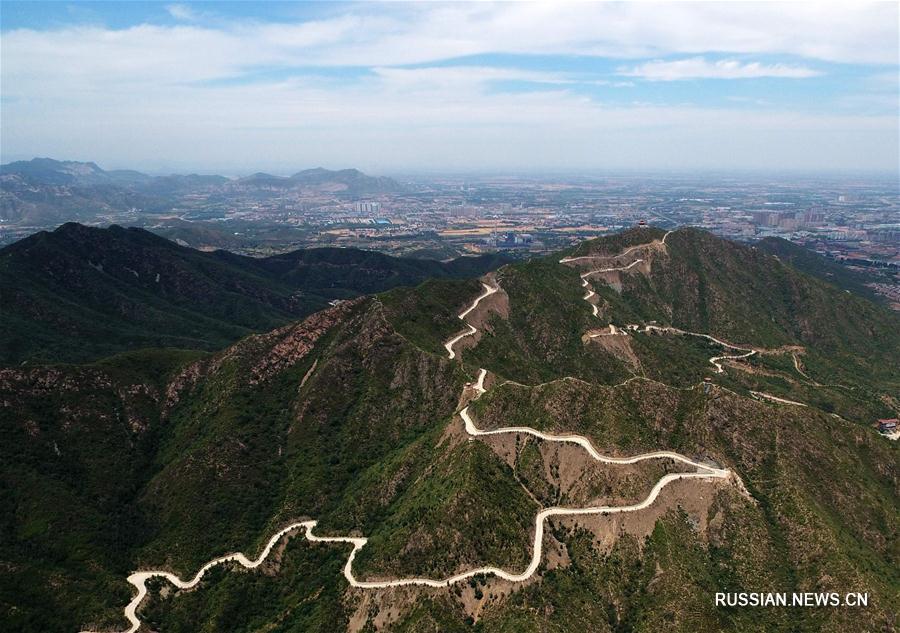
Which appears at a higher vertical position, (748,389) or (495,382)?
(495,382)

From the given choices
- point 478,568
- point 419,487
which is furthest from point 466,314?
point 478,568

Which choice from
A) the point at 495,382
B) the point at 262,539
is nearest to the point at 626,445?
the point at 495,382

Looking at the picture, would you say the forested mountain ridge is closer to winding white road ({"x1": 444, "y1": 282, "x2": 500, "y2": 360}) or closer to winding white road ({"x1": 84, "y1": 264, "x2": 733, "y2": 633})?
winding white road ({"x1": 84, "y1": 264, "x2": 733, "y2": 633})

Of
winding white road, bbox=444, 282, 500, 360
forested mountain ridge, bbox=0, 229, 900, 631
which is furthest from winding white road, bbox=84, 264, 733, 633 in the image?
winding white road, bbox=444, 282, 500, 360

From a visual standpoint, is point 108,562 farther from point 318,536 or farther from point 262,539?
point 318,536

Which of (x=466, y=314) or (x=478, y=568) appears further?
(x=466, y=314)

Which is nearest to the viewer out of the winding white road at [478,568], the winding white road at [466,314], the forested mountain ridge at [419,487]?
the forested mountain ridge at [419,487]

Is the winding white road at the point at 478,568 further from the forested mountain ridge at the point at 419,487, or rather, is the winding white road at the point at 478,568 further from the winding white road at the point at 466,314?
the winding white road at the point at 466,314

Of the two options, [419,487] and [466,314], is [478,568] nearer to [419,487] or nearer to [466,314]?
[419,487]

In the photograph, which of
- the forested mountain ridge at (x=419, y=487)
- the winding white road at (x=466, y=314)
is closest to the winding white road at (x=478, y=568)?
the forested mountain ridge at (x=419, y=487)

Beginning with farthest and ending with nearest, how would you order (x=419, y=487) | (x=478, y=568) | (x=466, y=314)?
(x=466, y=314)
(x=419, y=487)
(x=478, y=568)

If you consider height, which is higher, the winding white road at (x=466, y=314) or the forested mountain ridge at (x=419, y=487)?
the winding white road at (x=466, y=314)
